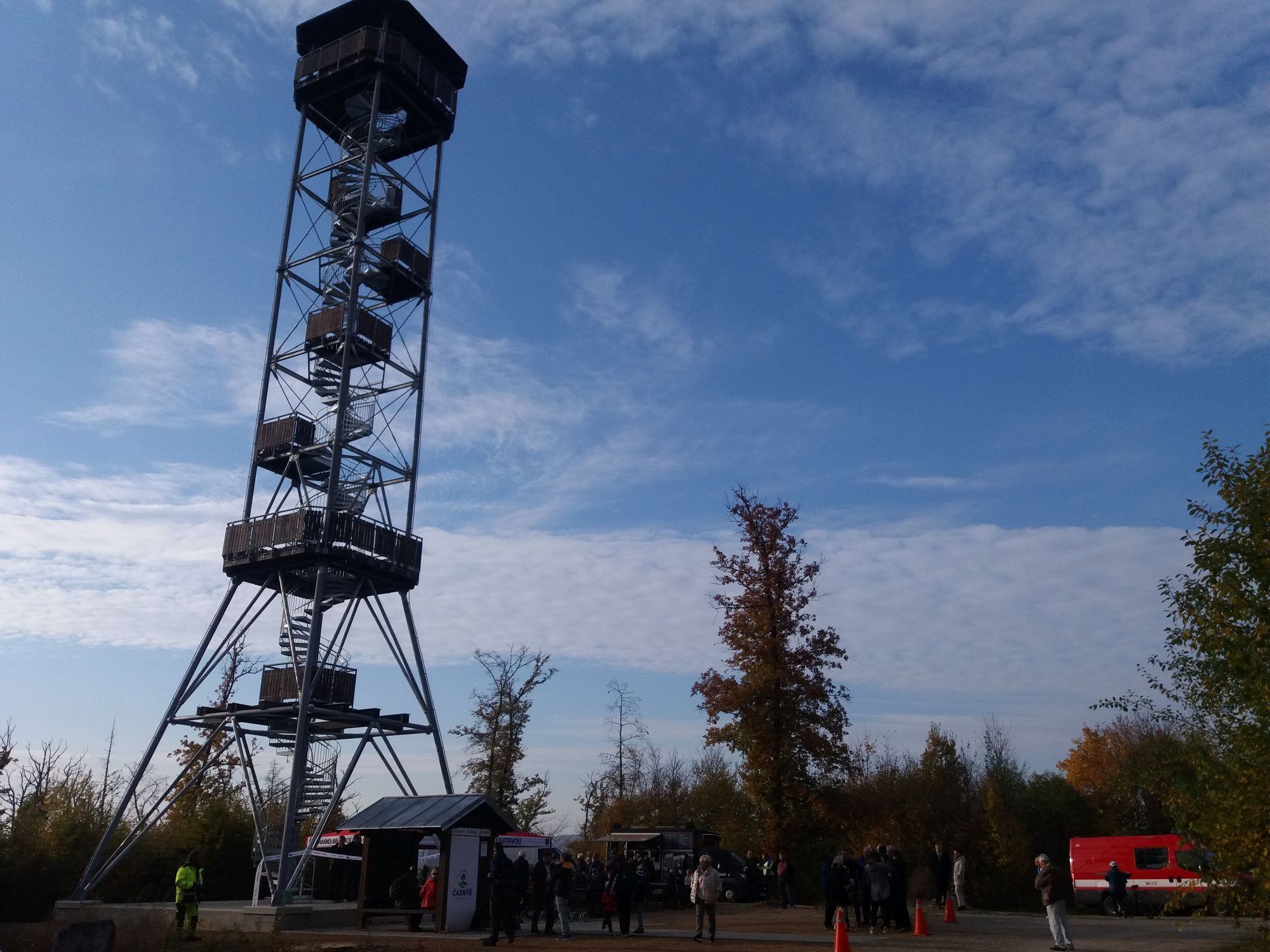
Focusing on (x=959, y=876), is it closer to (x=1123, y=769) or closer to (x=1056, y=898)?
(x=1056, y=898)

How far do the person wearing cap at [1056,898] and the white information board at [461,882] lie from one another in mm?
10590

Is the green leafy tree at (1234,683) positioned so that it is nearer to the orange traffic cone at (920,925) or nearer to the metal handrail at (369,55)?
the orange traffic cone at (920,925)

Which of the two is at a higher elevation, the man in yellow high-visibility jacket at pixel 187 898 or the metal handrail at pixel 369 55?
the metal handrail at pixel 369 55

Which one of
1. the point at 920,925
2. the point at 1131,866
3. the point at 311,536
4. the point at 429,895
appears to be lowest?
the point at 920,925

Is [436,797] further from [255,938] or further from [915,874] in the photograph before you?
[915,874]

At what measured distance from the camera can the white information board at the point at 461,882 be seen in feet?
65.1

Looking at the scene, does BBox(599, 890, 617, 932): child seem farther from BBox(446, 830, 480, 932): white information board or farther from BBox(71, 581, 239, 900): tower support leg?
BBox(71, 581, 239, 900): tower support leg

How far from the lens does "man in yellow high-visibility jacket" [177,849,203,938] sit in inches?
752

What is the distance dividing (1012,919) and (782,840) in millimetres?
7728

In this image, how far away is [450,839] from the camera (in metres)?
19.6

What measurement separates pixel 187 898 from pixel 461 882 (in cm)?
517

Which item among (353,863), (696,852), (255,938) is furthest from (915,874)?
(255,938)

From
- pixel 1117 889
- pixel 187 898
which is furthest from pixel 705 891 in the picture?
pixel 1117 889

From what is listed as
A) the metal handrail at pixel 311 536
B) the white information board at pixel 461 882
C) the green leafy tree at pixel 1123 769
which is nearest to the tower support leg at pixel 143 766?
the metal handrail at pixel 311 536
